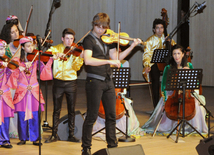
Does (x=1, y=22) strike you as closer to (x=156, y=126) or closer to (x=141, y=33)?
(x=141, y=33)

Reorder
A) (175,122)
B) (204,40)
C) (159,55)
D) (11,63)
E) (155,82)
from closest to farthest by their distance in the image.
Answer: (11,63) → (175,122) → (159,55) → (155,82) → (204,40)

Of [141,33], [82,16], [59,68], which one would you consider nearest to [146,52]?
[59,68]

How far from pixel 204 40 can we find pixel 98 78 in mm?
7419

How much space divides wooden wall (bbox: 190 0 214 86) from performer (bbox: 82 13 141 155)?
7106 millimetres

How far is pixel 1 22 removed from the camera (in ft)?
40.2

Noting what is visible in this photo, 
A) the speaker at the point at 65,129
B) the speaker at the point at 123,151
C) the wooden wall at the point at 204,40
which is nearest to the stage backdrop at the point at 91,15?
the wooden wall at the point at 204,40

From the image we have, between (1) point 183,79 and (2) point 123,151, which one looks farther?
(1) point 183,79

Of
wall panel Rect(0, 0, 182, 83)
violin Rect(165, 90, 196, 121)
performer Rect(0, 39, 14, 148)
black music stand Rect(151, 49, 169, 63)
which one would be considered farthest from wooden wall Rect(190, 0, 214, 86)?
performer Rect(0, 39, 14, 148)

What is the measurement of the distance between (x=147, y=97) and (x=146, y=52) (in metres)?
2.53

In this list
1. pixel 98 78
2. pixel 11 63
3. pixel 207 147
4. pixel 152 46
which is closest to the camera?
pixel 207 147

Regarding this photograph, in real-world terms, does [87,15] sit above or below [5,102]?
above

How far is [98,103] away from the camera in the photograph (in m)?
3.65

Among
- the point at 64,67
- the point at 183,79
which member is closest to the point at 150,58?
the point at 183,79

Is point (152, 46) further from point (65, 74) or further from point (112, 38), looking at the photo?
point (112, 38)
